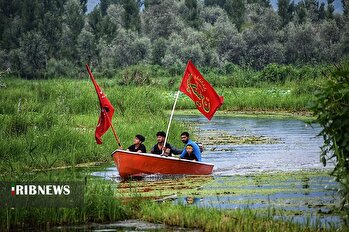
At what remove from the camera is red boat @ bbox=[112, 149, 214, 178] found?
21.6 metres

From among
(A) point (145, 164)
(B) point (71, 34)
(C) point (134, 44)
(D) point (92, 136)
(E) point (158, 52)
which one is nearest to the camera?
(A) point (145, 164)

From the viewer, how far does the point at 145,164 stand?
21.7m

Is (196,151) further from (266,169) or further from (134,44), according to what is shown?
(134,44)

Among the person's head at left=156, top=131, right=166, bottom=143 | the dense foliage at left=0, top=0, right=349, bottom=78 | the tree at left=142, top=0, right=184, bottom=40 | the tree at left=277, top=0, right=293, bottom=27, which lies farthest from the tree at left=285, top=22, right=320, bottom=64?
the person's head at left=156, top=131, right=166, bottom=143

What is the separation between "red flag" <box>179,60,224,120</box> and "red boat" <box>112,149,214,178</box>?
2555 mm

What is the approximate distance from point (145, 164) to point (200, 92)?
351 centimetres

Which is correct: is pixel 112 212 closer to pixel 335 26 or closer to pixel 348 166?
pixel 348 166

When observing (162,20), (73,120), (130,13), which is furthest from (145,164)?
(162,20)

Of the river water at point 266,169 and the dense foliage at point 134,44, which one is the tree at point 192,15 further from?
the river water at point 266,169

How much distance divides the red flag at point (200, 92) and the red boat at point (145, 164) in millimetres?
2555

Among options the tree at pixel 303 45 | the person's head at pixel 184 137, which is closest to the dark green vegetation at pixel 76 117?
the person's head at pixel 184 137

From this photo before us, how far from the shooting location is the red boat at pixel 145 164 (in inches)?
850

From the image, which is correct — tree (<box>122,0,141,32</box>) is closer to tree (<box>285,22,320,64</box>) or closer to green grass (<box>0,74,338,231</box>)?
tree (<box>285,22,320,64</box>)

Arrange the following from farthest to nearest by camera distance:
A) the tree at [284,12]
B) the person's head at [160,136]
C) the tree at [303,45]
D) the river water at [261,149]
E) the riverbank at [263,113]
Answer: the tree at [284,12] < the tree at [303,45] < the riverbank at [263,113] < the river water at [261,149] < the person's head at [160,136]
